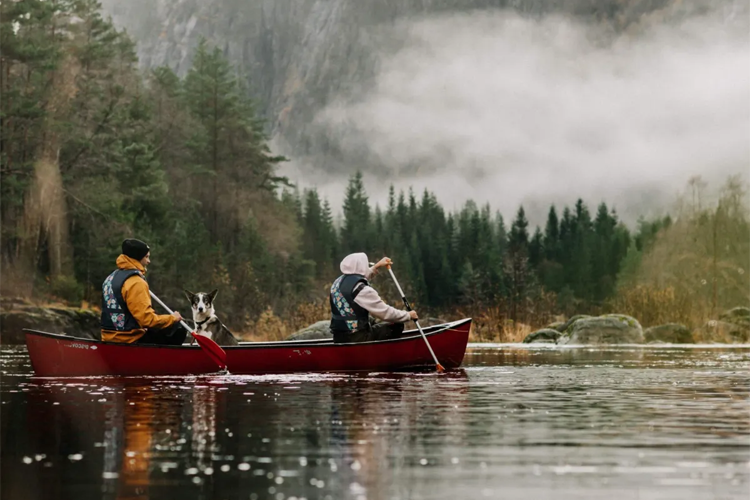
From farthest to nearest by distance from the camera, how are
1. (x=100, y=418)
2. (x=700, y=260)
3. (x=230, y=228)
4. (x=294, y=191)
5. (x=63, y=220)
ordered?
(x=294, y=191) → (x=230, y=228) → (x=700, y=260) → (x=63, y=220) → (x=100, y=418)

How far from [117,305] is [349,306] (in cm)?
330

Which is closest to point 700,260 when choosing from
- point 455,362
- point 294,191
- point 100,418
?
point 455,362

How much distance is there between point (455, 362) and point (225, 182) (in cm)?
5043

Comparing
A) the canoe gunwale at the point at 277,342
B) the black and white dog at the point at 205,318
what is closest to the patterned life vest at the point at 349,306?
the canoe gunwale at the point at 277,342

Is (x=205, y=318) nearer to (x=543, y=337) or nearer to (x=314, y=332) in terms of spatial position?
(x=314, y=332)

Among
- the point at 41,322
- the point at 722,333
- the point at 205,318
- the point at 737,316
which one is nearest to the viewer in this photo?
the point at 205,318

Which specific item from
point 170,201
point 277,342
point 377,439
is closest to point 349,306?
point 277,342

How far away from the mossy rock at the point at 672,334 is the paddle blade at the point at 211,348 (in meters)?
18.7

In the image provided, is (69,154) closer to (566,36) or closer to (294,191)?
(294,191)

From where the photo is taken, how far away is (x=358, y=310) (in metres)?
17.5

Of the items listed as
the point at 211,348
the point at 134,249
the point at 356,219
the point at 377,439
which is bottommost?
the point at 377,439

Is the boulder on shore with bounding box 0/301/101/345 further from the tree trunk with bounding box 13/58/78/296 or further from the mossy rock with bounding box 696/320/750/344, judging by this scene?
the mossy rock with bounding box 696/320/750/344

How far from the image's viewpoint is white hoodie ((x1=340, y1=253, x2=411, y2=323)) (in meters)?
17.3

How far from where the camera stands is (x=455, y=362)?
59.9ft
